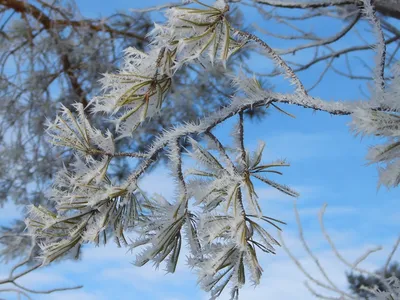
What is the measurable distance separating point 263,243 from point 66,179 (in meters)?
0.32

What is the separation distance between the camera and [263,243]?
2.28 ft

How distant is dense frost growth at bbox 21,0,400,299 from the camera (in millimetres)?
683

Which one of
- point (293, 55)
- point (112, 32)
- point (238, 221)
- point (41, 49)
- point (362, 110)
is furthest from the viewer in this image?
point (112, 32)

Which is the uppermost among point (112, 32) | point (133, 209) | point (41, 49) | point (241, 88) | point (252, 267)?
point (112, 32)

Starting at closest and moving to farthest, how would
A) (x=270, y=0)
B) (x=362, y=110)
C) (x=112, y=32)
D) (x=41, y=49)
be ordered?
(x=362, y=110) < (x=270, y=0) < (x=41, y=49) < (x=112, y=32)

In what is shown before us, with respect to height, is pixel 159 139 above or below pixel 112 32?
below

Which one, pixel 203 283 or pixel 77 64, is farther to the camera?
pixel 77 64

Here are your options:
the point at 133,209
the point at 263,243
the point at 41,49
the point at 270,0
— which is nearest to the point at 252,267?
the point at 263,243

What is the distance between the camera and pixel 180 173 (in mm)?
746

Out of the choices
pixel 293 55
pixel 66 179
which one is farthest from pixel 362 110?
pixel 293 55

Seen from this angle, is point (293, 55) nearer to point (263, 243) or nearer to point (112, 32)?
point (112, 32)

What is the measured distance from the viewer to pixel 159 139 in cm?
77

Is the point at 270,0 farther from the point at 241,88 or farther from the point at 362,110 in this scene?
the point at 362,110

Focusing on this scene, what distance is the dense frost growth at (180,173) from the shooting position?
0.68 m
